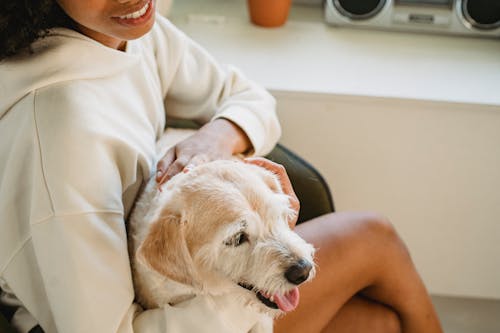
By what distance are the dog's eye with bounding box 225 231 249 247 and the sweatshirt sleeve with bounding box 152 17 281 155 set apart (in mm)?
347

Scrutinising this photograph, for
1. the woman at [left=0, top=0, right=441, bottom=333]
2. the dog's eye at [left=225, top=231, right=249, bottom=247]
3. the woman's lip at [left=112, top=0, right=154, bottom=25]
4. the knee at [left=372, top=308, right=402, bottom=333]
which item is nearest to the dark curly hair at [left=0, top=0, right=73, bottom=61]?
the woman at [left=0, top=0, right=441, bottom=333]

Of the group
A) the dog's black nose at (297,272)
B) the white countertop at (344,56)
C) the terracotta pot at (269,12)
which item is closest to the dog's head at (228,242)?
the dog's black nose at (297,272)

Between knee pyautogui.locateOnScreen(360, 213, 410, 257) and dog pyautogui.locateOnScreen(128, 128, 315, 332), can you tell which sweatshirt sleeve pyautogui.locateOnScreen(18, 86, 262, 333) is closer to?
dog pyautogui.locateOnScreen(128, 128, 315, 332)

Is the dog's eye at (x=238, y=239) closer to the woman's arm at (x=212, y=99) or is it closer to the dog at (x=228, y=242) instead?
the dog at (x=228, y=242)

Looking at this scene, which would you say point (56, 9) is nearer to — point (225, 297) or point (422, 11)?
point (225, 297)

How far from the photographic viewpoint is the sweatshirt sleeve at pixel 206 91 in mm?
1148

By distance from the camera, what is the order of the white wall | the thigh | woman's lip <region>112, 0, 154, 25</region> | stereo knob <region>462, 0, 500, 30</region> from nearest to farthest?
woman's lip <region>112, 0, 154, 25</region> → the thigh → the white wall → stereo knob <region>462, 0, 500, 30</region>

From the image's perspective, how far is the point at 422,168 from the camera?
1.43m

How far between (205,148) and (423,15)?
876 mm

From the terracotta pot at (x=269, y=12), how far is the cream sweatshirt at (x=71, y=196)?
72cm

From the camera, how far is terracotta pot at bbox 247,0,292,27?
1594 millimetres

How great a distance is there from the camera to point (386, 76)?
56.1 inches

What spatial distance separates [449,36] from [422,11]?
122 mm

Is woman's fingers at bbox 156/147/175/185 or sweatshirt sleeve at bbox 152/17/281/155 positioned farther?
sweatshirt sleeve at bbox 152/17/281/155
